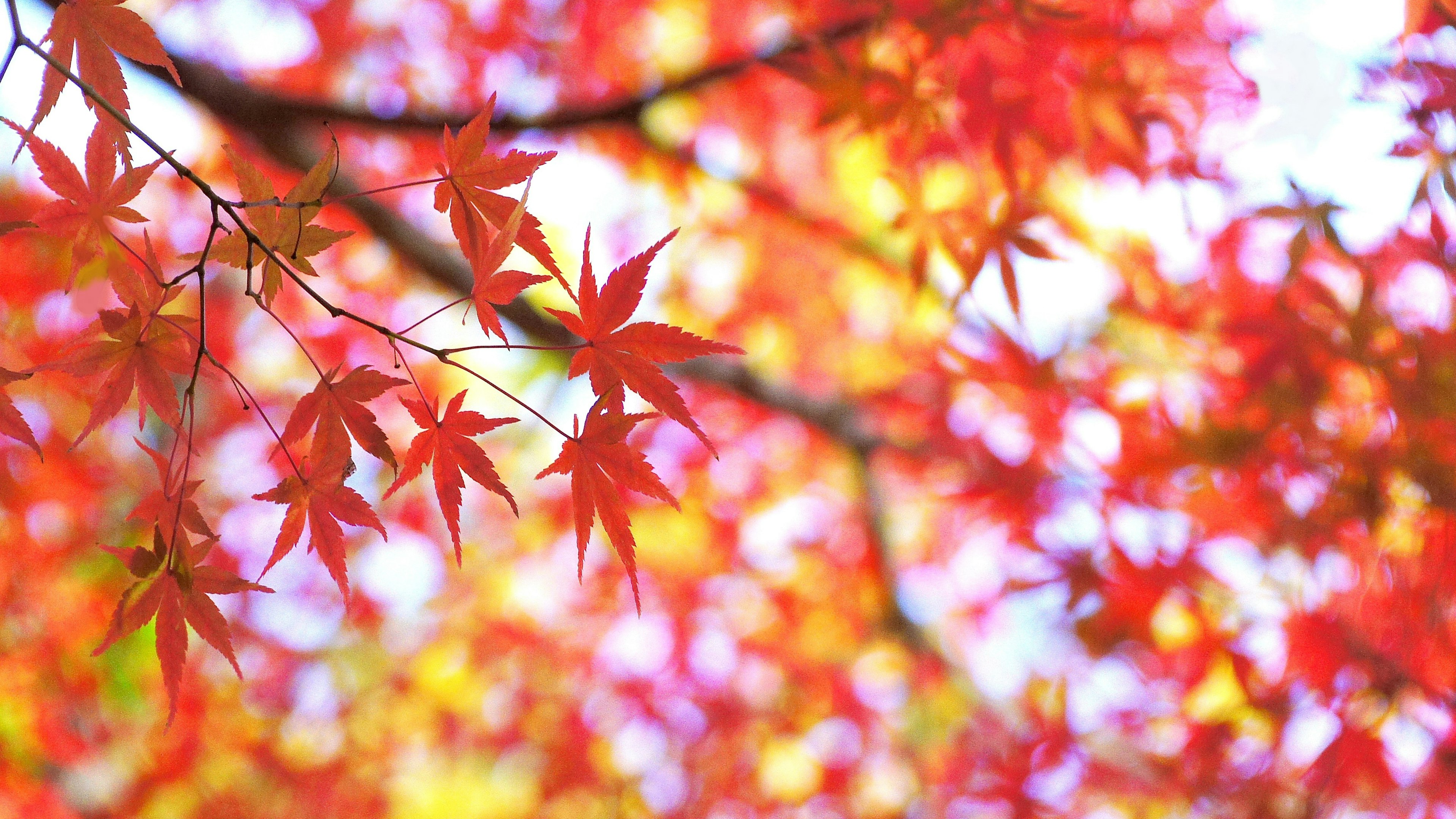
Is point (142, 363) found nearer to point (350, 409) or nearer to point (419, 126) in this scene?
point (350, 409)

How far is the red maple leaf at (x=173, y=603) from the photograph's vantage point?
858 millimetres

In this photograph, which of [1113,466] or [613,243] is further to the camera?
[613,243]

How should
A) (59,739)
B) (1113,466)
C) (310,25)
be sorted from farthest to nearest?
(310,25)
(59,739)
(1113,466)

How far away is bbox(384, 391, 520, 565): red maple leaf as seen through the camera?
2.95 feet

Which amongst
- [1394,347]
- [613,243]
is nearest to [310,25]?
[613,243]

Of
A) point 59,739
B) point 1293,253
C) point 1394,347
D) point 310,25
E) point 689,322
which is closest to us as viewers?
point 1293,253

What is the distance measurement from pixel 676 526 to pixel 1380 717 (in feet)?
9.13

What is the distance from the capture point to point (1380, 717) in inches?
70.1

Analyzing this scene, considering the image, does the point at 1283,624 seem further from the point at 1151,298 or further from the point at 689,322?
the point at 689,322

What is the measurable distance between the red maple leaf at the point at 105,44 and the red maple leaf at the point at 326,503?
0.35m

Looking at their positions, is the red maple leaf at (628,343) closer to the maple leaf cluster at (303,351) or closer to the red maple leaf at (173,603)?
the maple leaf cluster at (303,351)

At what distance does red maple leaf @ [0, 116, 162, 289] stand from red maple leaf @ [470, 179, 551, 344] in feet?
1.04

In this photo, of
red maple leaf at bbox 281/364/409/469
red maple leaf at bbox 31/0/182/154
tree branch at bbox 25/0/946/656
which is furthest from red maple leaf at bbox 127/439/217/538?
tree branch at bbox 25/0/946/656

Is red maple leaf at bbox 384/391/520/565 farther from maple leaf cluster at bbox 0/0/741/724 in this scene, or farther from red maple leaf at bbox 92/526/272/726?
red maple leaf at bbox 92/526/272/726
